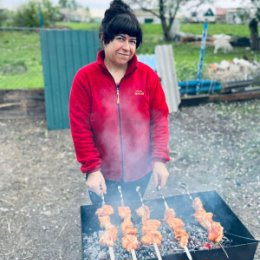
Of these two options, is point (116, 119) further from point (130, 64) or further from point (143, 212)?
point (143, 212)

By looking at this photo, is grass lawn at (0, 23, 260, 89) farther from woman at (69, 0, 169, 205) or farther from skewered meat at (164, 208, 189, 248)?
skewered meat at (164, 208, 189, 248)

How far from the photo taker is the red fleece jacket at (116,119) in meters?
2.87

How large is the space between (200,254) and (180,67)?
1074 centimetres

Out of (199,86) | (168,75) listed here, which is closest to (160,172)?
(168,75)

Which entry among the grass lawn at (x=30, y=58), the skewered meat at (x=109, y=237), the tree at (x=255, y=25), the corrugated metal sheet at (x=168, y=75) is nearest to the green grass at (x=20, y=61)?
the grass lawn at (x=30, y=58)

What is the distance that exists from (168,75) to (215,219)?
617 cm

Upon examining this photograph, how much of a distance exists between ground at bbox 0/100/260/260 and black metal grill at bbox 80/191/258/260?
1.21 metres

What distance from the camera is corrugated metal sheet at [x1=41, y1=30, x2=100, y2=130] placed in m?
7.38

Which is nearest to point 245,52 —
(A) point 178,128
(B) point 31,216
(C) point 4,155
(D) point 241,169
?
(A) point 178,128

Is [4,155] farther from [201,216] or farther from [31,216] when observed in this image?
[201,216]

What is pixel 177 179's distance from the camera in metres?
5.76

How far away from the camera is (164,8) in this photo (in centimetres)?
2345

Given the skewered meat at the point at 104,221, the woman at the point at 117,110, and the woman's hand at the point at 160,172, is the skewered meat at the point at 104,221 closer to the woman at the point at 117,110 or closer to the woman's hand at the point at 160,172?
the woman at the point at 117,110

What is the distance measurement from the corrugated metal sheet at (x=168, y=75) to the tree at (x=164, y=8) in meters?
15.0
